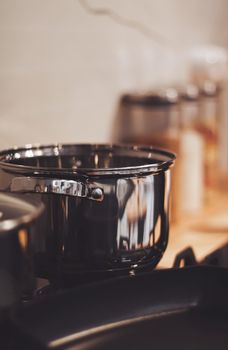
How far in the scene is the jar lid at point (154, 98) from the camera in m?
1.31

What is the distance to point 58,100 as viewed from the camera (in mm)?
1141

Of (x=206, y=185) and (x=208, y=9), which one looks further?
(x=208, y=9)

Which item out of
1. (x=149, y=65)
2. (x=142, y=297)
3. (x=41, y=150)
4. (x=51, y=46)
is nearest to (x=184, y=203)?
(x=149, y=65)

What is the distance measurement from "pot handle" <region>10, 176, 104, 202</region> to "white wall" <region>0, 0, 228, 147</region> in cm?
35

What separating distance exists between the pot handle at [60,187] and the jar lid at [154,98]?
69 centimetres

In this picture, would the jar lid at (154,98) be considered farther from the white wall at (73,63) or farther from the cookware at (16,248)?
the cookware at (16,248)

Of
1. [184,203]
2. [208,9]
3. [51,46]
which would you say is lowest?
[184,203]

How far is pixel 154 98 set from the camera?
51.4 inches

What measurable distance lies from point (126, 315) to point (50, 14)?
635mm

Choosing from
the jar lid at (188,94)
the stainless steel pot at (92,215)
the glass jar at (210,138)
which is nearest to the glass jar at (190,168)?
the jar lid at (188,94)

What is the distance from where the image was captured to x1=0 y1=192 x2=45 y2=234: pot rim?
496 millimetres

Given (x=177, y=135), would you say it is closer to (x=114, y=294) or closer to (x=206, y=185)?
(x=206, y=185)

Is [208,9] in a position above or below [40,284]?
above

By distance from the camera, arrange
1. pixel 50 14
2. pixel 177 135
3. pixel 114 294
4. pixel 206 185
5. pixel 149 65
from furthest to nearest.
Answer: pixel 206 185, pixel 149 65, pixel 177 135, pixel 50 14, pixel 114 294
